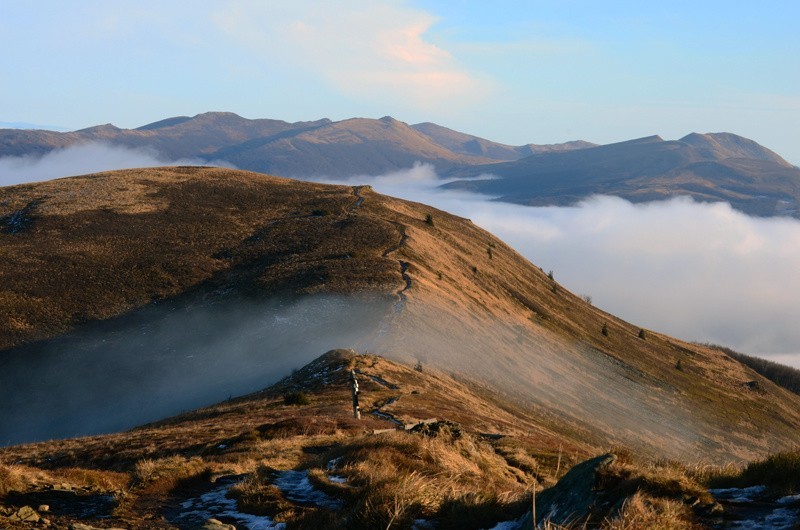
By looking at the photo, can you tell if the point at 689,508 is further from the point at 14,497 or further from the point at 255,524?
the point at 14,497

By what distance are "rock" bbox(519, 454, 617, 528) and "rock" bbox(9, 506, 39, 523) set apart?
24.4 feet

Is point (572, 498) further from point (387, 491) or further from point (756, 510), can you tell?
point (387, 491)

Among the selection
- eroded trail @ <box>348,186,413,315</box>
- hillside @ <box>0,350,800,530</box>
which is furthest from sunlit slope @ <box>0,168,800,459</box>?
hillside @ <box>0,350,800,530</box>

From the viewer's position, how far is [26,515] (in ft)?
35.6

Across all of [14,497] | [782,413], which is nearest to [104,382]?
[14,497]

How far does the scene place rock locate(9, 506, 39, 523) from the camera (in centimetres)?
1070

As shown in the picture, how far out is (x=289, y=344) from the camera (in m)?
66.1

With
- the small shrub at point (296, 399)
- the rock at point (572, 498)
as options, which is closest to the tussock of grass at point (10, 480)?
the rock at point (572, 498)

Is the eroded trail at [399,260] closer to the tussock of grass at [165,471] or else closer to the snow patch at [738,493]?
the tussock of grass at [165,471]

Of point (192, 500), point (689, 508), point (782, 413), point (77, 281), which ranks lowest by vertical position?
point (782, 413)

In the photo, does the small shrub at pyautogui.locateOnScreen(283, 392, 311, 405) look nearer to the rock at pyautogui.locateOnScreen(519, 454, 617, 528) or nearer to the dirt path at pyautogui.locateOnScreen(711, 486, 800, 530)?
the rock at pyautogui.locateOnScreen(519, 454, 617, 528)

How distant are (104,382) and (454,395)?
3761 centimetres

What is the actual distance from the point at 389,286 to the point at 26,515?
67572mm

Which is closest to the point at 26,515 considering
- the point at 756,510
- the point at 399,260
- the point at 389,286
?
the point at 756,510
